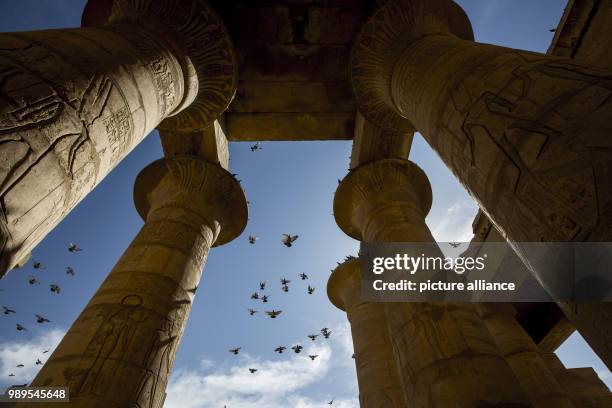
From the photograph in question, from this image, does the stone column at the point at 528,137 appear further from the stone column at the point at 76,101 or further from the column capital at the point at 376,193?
the stone column at the point at 76,101

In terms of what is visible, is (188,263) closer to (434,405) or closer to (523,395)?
(434,405)

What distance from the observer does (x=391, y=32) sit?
216 inches

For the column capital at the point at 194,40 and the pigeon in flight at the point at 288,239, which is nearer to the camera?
the column capital at the point at 194,40

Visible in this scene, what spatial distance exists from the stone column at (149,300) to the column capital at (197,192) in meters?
0.02

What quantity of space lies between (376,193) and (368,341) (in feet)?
11.5

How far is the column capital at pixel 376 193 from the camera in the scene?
6641 millimetres

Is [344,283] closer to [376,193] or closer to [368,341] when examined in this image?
[368,341]

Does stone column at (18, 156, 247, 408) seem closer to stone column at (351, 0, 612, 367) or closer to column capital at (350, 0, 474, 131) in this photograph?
column capital at (350, 0, 474, 131)

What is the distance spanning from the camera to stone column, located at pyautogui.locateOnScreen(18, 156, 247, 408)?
3756 millimetres

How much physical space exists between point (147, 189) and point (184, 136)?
1386mm

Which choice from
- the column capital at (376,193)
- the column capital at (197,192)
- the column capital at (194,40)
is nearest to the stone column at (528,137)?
the column capital at (376,193)

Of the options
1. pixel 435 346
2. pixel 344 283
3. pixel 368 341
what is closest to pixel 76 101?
pixel 435 346

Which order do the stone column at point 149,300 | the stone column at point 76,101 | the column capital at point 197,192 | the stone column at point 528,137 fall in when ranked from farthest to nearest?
the column capital at point 197,192, the stone column at point 149,300, the stone column at point 76,101, the stone column at point 528,137

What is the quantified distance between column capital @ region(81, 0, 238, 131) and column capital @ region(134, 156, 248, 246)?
1.23 m
